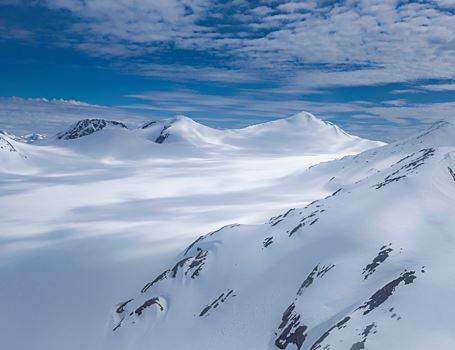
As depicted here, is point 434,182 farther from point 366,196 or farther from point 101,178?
point 101,178

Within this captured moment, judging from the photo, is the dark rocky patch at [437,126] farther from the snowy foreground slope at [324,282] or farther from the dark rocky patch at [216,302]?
the dark rocky patch at [216,302]

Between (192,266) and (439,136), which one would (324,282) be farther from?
(439,136)

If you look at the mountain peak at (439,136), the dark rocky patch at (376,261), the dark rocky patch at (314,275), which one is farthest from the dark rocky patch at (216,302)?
the mountain peak at (439,136)

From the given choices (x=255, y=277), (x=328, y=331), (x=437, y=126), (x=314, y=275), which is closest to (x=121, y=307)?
(x=255, y=277)

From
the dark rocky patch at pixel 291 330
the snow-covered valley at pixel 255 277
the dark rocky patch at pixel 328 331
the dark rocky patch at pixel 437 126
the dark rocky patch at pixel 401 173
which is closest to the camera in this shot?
the dark rocky patch at pixel 328 331

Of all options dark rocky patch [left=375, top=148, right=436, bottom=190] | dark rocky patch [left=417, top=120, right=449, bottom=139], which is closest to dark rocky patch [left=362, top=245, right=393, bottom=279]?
dark rocky patch [left=375, top=148, right=436, bottom=190]

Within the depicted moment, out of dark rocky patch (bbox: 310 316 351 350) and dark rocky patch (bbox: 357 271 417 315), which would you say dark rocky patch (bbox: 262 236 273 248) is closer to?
dark rocky patch (bbox: 357 271 417 315)
